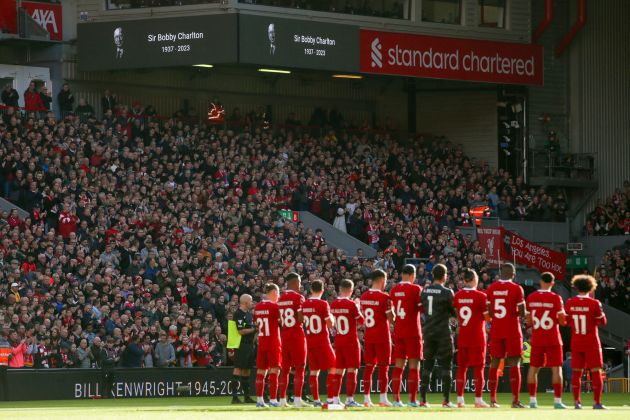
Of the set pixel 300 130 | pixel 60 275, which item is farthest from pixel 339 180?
pixel 60 275

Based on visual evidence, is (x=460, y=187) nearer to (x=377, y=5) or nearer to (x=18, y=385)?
(x=377, y=5)

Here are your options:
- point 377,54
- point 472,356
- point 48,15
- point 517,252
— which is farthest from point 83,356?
point 377,54

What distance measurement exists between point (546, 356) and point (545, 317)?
641 mm

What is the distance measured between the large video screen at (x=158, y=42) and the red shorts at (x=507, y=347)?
67.1 feet

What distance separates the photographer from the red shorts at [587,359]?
80.0 feet

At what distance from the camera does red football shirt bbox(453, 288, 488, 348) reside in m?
24.8

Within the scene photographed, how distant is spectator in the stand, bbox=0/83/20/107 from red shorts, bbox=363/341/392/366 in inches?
780

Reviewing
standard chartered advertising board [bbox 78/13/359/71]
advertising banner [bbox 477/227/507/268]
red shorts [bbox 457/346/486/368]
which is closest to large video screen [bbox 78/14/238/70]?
standard chartered advertising board [bbox 78/13/359/71]

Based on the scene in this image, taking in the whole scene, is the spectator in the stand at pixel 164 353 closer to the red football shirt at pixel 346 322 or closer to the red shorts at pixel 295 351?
the red shorts at pixel 295 351

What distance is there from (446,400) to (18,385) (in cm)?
1002

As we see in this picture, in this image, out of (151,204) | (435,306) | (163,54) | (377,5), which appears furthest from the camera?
(377,5)

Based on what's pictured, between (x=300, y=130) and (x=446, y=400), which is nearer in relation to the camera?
(x=446, y=400)

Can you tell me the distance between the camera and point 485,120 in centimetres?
5294
